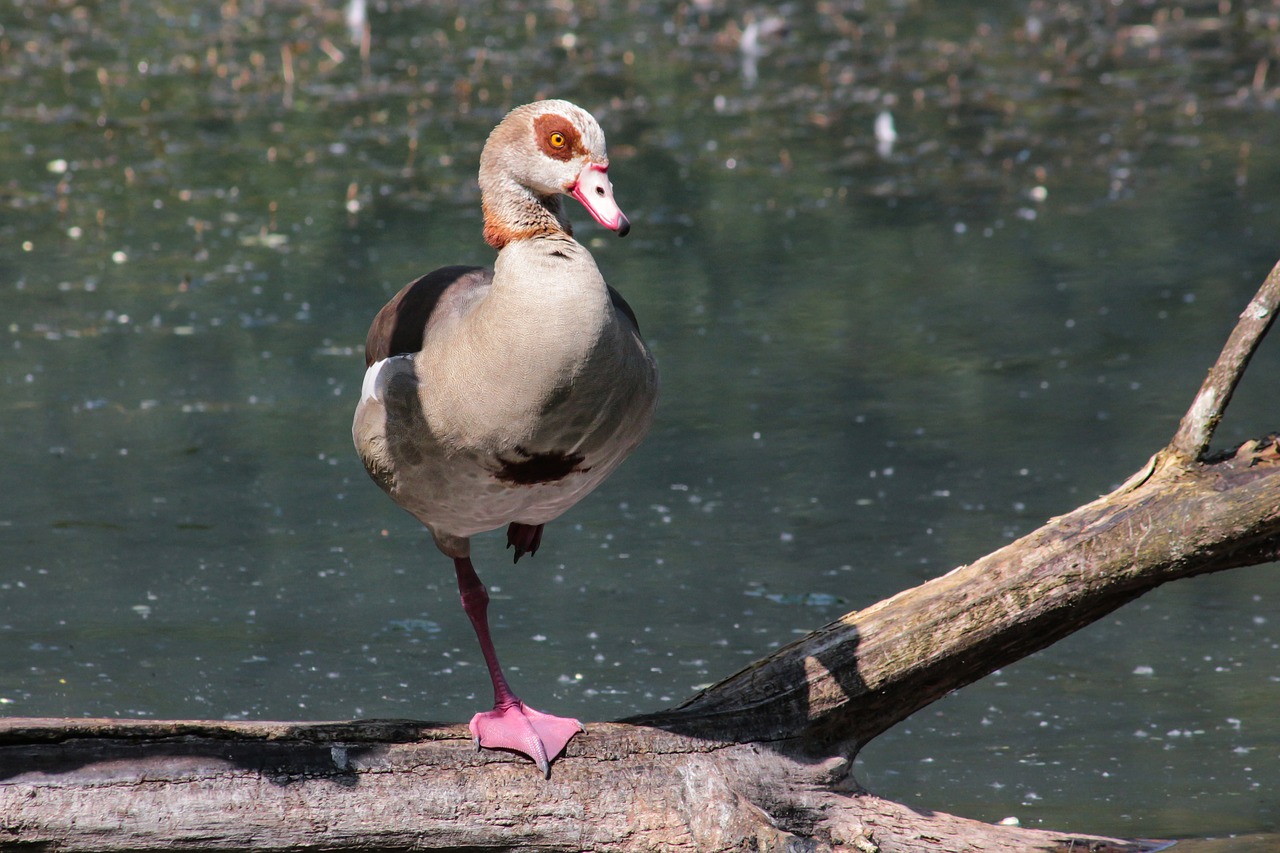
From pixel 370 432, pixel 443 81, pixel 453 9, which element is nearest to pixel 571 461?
pixel 370 432

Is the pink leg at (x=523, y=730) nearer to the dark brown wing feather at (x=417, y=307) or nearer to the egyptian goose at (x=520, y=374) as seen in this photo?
the egyptian goose at (x=520, y=374)

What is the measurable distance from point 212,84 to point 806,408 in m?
8.73

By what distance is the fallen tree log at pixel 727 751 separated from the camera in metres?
3.74

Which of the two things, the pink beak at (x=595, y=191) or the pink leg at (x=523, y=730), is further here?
the pink leg at (x=523, y=730)

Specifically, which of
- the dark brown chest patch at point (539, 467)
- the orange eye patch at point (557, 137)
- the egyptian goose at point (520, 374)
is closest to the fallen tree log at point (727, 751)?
the egyptian goose at point (520, 374)

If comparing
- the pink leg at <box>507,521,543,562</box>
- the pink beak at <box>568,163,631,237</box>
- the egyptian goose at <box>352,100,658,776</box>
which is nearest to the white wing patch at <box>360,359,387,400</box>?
the egyptian goose at <box>352,100,658,776</box>

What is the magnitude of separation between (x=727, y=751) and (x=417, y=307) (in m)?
1.51

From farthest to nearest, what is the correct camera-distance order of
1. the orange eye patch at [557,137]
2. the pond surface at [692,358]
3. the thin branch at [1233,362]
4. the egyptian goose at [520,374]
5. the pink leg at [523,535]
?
the pond surface at [692,358] → the pink leg at [523,535] → the thin branch at [1233,362] → the orange eye patch at [557,137] → the egyptian goose at [520,374]

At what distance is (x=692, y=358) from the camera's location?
8695mm

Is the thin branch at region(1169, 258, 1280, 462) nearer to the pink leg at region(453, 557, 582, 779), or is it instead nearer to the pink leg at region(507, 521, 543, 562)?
the pink leg at region(453, 557, 582, 779)

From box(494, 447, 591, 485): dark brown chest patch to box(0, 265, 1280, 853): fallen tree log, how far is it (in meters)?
0.72

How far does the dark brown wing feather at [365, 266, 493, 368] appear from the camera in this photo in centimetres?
418

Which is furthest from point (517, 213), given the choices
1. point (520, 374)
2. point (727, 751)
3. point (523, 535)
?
point (727, 751)

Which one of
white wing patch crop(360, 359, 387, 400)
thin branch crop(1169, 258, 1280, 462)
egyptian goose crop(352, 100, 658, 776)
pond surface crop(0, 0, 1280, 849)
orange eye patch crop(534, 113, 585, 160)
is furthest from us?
pond surface crop(0, 0, 1280, 849)
